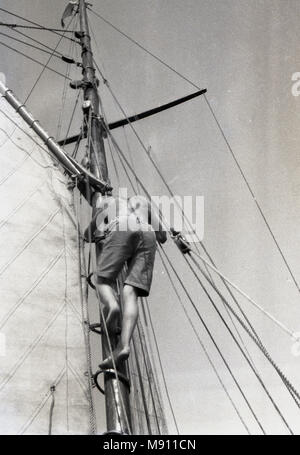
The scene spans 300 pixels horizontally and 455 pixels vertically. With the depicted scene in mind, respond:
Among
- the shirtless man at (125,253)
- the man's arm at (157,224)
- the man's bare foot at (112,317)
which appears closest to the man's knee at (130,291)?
the shirtless man at (125,253)

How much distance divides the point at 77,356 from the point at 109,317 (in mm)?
518

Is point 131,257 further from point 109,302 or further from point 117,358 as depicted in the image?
point 117,358

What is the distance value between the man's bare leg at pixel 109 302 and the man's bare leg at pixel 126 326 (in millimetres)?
67

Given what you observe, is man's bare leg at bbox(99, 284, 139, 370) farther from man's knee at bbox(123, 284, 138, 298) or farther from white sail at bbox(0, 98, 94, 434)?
white sail at bbox(0, 98, 94, 434)

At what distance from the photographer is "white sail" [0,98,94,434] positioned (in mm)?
3107

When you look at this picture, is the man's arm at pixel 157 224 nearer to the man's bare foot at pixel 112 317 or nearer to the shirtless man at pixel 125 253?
the shirtless man at pixel 125 253

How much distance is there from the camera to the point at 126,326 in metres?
3.00

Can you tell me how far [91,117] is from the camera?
17.5 ft

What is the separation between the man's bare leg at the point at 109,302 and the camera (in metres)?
3.12

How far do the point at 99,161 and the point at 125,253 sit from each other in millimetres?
1585

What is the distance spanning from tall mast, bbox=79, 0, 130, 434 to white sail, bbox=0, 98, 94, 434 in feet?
0.61

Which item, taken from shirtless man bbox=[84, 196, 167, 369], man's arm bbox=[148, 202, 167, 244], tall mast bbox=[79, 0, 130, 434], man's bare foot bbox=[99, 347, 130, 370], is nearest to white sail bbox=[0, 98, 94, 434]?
tall mast bbox=[79, 0, 130, 434]

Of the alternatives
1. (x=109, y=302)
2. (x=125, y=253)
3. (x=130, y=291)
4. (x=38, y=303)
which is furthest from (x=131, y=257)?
(x=38, y=303)
